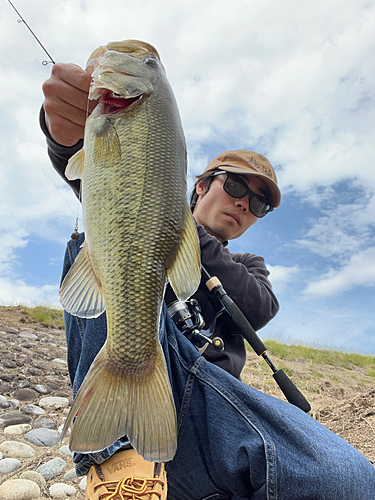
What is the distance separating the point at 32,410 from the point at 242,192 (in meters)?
2.76

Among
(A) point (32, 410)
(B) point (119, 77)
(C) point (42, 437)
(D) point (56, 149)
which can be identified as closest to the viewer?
(B) point (119, 77)

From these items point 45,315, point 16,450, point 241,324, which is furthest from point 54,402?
point 45,315

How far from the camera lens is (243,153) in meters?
3.42

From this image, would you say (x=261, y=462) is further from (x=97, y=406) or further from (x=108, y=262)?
(x=108, y=262)

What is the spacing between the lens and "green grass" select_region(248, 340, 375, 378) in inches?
322

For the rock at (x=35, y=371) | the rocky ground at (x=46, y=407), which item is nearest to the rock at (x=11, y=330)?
the rocky ground at (x=46, y=407)

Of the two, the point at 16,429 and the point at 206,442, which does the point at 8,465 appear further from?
the point at 206,442

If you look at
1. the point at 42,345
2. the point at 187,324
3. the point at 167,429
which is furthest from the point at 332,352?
the point at 167,429

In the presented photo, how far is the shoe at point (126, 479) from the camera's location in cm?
142

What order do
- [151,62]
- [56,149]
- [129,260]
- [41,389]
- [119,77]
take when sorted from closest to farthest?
[129,260]
[119,77]
[151,62]
[56,149]
[41,389]

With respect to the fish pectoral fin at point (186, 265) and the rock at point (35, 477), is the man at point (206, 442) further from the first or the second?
the rock at point (35, 477)

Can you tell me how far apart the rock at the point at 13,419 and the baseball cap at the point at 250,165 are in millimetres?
2738

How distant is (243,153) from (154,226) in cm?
238

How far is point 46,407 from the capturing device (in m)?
3.49
